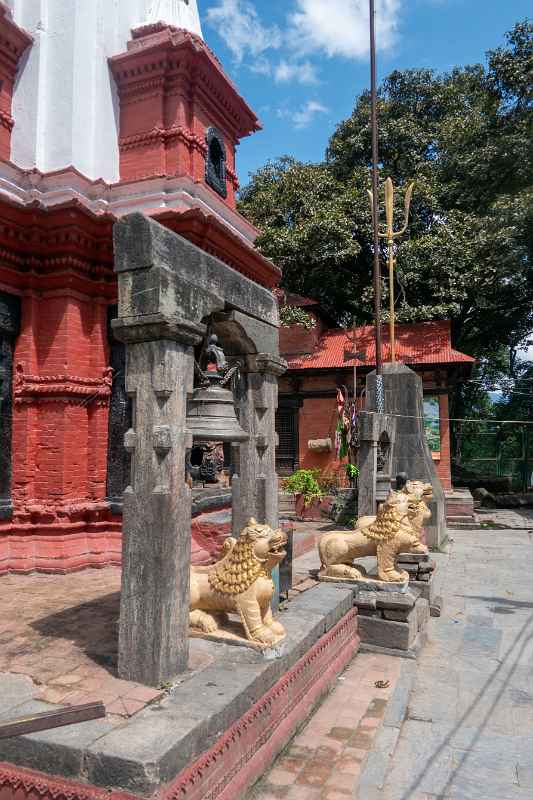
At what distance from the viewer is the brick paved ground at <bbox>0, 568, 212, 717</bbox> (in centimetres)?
348

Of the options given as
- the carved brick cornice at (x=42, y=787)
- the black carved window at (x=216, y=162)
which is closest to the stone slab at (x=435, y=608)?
the carved brick cornice at (x=42, y=787)

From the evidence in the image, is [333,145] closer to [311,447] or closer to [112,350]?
[311,447]

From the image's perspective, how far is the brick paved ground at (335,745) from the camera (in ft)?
11.3

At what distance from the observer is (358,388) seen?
1983 cm

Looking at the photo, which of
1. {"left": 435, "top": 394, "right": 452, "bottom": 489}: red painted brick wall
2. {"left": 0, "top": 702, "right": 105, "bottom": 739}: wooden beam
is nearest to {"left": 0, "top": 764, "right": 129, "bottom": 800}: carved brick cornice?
{"left": 0, "top": 702, "right": 105, "bottom": 739}: wooden beam

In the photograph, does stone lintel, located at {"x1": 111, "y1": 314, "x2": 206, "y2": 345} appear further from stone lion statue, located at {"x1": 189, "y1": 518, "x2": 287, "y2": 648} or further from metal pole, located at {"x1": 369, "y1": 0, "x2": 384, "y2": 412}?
metal pole, located at {"x1": 369, "y1": 0, "x2": 384, "y2": 412}

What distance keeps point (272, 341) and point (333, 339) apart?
16281 mm

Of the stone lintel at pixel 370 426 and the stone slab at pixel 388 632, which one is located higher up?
the stone lintel at pixel 370 426

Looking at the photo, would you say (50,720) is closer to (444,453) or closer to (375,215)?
(375,215)

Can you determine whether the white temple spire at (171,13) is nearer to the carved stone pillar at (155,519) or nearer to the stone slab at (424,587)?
the carved stone pillar at (155,519)

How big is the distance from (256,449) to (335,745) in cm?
240

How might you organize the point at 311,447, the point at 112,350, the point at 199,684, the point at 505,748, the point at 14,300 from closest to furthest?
1. the point at 199,684
2. the point at 505,748
3. the point at 14,300
4. the point at 112,350
5. the point at 311,447

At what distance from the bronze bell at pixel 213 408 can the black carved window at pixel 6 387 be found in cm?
483

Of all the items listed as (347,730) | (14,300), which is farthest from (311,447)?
(347,730)
